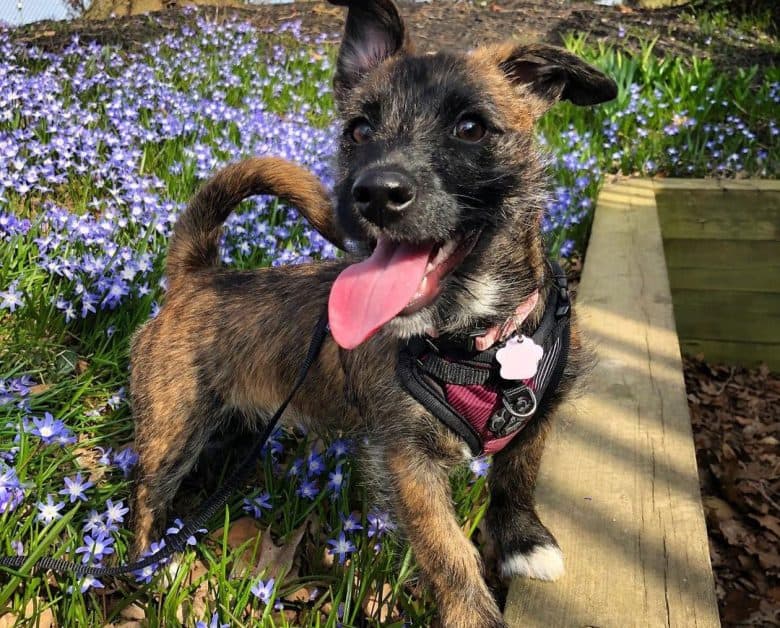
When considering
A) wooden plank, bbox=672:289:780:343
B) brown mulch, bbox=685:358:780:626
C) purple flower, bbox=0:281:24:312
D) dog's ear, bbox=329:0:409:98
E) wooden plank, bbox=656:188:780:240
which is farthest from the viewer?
wooden plank, bbox=672:289:780:343

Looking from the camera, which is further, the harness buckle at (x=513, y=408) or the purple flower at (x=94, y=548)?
the purple flower at (x=94, y=548)

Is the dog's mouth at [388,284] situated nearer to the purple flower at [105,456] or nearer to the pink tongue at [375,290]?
the pink tongue at [375,290]

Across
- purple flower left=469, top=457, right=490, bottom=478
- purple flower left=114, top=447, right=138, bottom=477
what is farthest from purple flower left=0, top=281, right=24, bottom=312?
purple flower left=469, top=457, right=490, bottom=478

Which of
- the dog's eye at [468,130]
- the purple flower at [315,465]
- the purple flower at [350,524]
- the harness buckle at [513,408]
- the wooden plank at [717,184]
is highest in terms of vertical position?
the dog's eye at [468,130]

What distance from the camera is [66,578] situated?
1.84 m

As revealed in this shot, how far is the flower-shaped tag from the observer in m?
1.70

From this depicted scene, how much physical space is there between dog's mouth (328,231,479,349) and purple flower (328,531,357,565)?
0.72 metres

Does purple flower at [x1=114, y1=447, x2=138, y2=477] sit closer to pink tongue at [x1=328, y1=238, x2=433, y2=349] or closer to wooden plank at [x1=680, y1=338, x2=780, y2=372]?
pink tongue at [x1=328, y1=238, x2=433, y2=349]

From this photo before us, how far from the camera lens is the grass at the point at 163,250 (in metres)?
1.91

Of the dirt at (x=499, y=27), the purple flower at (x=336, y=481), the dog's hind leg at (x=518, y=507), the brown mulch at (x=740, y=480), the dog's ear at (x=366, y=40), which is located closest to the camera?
the dog's hind leg at (x=518, y=507)

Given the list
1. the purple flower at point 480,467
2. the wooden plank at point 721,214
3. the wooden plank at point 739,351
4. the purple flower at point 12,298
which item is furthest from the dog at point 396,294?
the wooden plank at point 739,351

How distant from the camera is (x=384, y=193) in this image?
1.54m

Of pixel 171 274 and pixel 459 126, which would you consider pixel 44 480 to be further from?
pixel 459 126

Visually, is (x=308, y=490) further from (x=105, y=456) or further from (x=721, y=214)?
(x=721, y=214)
